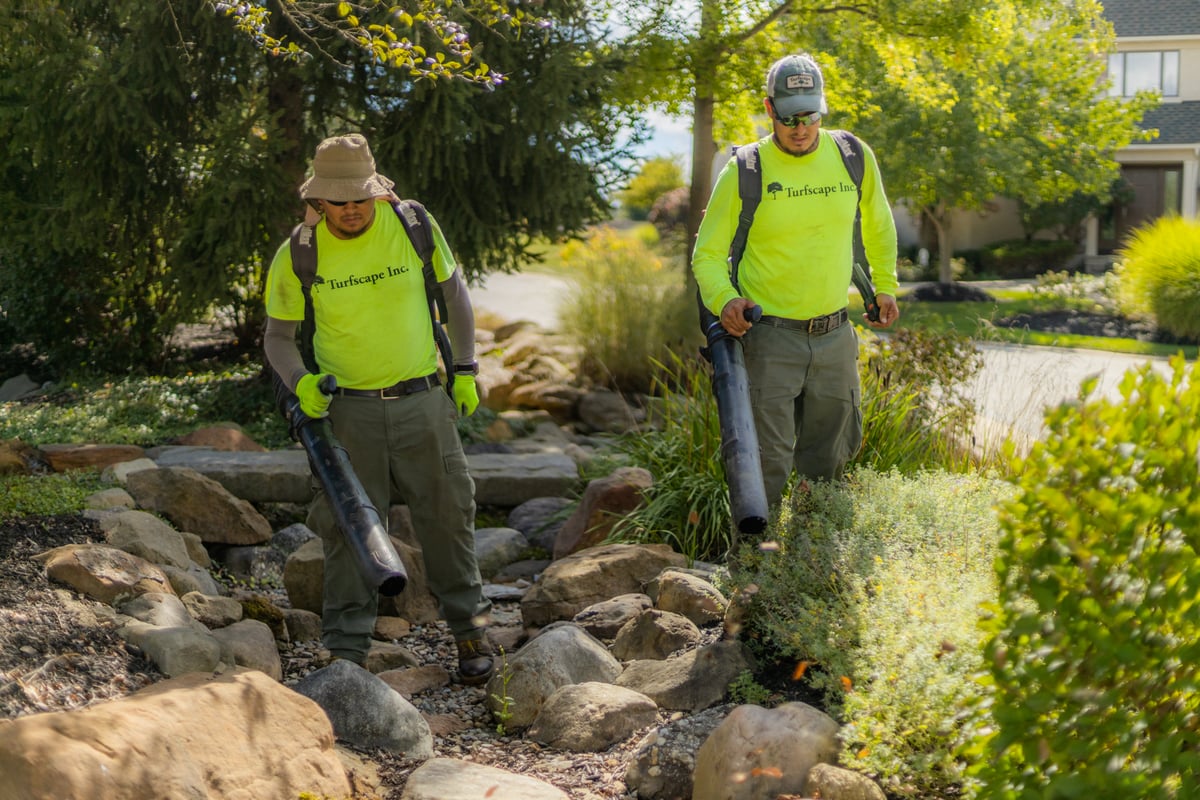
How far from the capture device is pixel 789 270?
520cm

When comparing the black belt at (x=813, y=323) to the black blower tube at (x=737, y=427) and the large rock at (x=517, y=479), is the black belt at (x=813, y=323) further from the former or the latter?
the large rock at (x=517, y=479)

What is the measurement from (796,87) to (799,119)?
141mm

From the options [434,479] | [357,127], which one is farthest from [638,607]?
[357,127]

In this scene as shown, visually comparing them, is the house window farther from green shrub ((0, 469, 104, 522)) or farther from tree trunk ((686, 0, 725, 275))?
green shrub ((0, 469, 104, 522))

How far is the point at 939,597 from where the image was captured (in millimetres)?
3961

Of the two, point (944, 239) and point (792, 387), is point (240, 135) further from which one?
point (944, 239)

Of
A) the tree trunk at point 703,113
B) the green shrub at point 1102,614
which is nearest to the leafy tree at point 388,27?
the tree trunk at point 703,113

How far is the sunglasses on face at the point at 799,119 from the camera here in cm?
508

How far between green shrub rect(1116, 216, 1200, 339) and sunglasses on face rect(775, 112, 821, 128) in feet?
41.2

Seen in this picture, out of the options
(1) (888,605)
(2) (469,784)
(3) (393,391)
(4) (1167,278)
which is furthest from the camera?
(4) (1167,278)

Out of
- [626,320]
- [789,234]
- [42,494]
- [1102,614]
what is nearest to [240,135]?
[42,494]

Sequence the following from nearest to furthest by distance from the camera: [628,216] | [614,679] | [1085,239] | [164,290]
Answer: [614,679], [164,290], [1085,239], [628,216]

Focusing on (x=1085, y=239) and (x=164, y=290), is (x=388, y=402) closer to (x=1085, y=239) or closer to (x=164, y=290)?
(x=164, y=290)

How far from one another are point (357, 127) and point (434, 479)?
17.5ft
